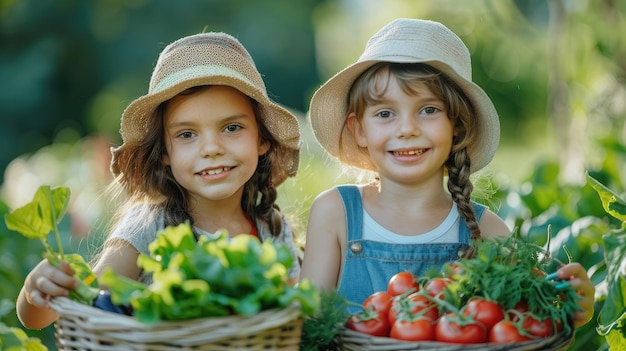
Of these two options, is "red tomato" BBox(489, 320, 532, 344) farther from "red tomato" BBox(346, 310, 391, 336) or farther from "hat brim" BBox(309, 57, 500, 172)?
"hat brim" BBox(309, 57, 500, 172)

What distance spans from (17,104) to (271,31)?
668cm

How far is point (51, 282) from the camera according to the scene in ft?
8.62

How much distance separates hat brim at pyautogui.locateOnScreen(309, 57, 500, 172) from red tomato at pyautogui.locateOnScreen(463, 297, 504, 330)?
3.22 feet

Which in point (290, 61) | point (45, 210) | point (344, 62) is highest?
point (290, 61)

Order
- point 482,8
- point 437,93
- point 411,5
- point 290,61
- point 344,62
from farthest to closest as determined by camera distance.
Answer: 1. point 290,61
2. point 344,62
3. point 411,5
4. point 482,8
5. point 437,93

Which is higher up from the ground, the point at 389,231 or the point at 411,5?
the point at 411,5

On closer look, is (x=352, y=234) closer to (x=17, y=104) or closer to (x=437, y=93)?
(x=437, y=93)

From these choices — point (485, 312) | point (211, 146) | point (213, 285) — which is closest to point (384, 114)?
point (211, 146)

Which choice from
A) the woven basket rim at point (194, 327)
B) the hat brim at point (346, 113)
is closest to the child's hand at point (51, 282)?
the woven basket rim at point (194, 327)

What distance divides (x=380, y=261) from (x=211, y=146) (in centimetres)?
72

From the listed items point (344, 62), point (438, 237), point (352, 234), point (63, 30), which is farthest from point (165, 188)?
point (63, 30)

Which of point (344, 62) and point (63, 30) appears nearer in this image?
point (344, 62)

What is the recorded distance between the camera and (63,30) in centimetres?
2594

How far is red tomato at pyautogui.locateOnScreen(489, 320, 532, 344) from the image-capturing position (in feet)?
8.31
